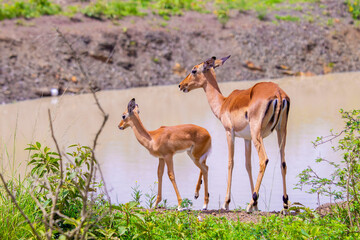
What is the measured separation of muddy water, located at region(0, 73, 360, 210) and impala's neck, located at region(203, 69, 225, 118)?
1251mm

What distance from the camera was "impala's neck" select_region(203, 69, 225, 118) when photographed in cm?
852

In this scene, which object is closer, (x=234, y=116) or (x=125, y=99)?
(x=234, y=116)

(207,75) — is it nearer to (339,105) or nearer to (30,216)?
(30,216)

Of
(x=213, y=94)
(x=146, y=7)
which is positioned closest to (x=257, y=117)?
(x=213, y=94)

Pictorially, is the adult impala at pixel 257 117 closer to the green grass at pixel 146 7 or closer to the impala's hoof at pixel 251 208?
the impala's hoof at pixel 251 208

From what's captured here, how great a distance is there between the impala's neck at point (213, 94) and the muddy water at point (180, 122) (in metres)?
1.25

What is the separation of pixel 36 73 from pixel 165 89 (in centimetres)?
460

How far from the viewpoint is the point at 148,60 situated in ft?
82.0

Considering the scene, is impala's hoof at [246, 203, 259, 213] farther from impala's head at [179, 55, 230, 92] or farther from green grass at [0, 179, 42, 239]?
green grass at [0, 179, 42, 239]

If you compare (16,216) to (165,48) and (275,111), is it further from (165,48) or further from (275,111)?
(165,48)

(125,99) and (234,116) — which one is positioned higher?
(125,99)

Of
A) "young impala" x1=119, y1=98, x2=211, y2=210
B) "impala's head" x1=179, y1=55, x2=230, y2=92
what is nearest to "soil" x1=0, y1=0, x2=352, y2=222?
"impala's head" x1=179, y1=55, x2=230, y2=92

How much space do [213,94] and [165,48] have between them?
17.3 m

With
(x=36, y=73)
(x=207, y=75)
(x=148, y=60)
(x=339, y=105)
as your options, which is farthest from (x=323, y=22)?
(x=207, y=75)
